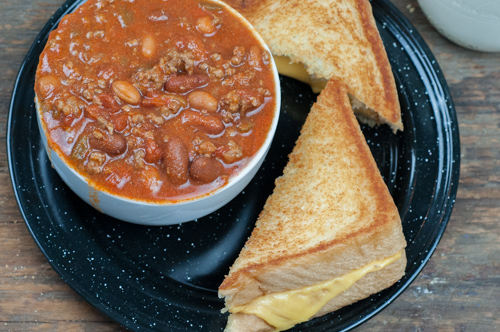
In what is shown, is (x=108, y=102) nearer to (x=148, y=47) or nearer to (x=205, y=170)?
(x=148, y=47)

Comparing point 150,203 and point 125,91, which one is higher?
point 125,91

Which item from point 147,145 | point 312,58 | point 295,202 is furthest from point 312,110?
point 147,145

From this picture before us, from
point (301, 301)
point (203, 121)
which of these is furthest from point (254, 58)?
point (301, 301)

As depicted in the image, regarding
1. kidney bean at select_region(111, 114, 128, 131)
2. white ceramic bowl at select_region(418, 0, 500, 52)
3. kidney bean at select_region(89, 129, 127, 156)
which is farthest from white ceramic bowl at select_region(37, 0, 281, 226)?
white ceramic bowl at select_region(418, 0, 500, 52)

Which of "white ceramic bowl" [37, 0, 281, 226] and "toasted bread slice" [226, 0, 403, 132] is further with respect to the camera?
"toasted bread slice" [226, 0, 403, 132]

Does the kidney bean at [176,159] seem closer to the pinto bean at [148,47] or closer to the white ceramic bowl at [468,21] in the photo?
the pinto bean at [148,47]

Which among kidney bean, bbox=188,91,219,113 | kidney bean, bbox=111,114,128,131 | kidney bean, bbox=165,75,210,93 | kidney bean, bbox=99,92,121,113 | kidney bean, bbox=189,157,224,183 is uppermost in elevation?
kidney bean, bbox=165,75,210,93

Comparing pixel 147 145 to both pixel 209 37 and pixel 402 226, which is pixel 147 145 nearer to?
pixel 209 37

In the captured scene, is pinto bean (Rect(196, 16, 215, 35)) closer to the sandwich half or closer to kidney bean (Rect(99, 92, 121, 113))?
kidney bean (Rect(99, 92, 121, 113))
